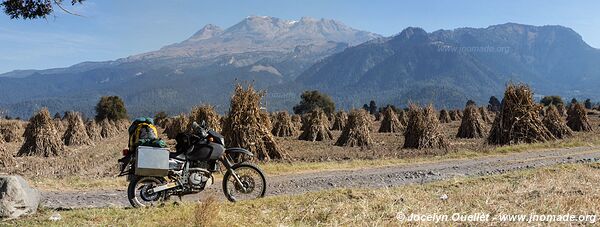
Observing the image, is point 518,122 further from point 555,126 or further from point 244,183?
point 244,183

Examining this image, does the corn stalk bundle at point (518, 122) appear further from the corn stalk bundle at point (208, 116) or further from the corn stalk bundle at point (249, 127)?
the corn stalk bundle at point (208, 116)

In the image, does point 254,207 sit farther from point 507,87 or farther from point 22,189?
point 507,87

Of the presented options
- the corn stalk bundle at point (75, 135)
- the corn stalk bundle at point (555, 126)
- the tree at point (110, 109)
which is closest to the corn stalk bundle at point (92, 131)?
the corn stalk bundle at point (75, 135)

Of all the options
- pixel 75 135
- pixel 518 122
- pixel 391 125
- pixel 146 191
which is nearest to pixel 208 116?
pixel 146 191

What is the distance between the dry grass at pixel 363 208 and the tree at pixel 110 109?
64.0 meters

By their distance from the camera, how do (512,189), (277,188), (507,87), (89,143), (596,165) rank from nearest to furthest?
(512,189)
(277,188)
(596,165)
(507,87)
(89,143)

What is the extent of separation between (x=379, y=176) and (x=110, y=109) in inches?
2457

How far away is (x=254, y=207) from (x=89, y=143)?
25.9 meters

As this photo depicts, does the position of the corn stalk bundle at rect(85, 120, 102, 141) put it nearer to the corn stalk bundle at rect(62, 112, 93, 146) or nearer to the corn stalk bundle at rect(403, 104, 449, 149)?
the corn stalk bundle at rect(62, 112, 93, 146)

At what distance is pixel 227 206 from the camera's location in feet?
23.7

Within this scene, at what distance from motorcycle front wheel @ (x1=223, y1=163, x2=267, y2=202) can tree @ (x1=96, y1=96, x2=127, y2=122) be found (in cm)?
6300

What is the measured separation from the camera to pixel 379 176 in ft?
39.2

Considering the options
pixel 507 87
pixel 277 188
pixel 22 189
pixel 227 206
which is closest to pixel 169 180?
pixel 227 206

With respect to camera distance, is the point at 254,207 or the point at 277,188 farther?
the point at 277,188
